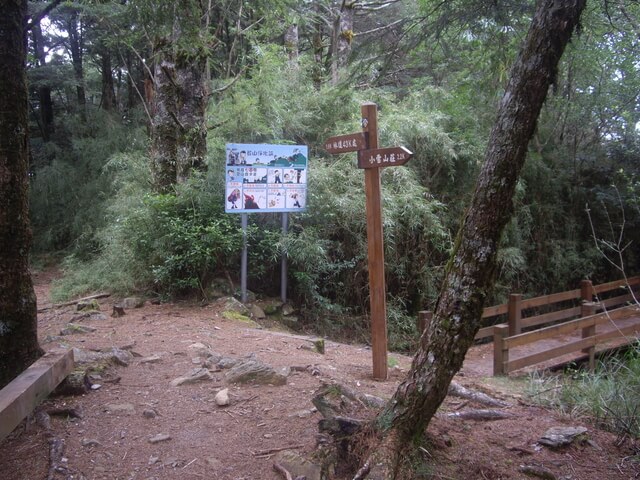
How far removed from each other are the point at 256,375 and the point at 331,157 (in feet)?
18.1

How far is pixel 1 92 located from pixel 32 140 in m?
14.8

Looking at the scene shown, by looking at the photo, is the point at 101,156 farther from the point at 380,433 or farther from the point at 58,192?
the point at 380,433

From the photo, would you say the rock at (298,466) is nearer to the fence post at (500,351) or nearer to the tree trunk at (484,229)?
the tree trunk at (484,229)

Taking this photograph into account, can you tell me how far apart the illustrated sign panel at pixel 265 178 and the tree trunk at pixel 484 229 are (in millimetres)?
4806

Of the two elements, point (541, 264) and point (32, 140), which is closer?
point (541, 264)

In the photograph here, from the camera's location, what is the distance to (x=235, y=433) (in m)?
3.55

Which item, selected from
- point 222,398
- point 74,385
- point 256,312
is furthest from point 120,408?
point 256,312

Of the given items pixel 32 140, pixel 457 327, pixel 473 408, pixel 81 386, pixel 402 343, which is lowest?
pixel 402 343

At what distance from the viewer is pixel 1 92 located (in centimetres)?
339

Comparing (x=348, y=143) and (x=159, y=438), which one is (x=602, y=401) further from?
(x=159, y=438)

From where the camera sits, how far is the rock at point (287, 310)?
Answer: 7.99 meters

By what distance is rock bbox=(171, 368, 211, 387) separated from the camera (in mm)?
4438

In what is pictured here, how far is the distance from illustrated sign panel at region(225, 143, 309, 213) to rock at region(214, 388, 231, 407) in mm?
Result: 3522

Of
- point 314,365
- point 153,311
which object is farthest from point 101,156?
point 314,365
